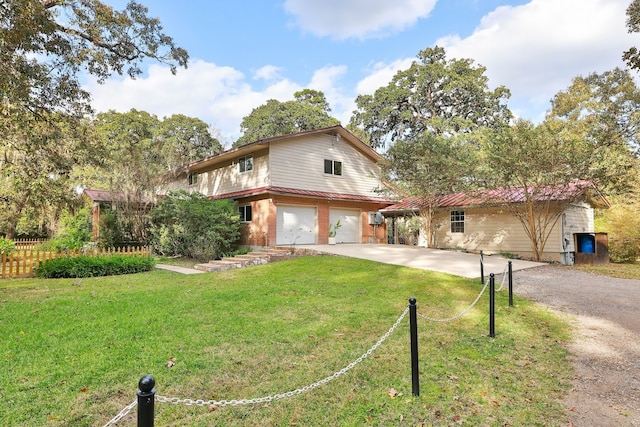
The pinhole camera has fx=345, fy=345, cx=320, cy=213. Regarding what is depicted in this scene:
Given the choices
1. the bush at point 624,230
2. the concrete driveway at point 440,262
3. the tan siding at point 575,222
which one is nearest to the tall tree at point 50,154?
the concrete driveway at point 440,262

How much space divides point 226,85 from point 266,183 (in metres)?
8.65

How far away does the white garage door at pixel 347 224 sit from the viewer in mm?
19688

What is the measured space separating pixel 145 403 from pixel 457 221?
63.5 ft

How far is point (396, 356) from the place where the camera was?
452cm

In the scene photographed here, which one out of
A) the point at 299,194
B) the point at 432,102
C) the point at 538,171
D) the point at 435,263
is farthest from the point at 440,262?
the point at 432,102

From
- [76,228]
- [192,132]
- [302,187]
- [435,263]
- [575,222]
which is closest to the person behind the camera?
[435,263]

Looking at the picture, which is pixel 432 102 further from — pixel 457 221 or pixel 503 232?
pixel 503 232

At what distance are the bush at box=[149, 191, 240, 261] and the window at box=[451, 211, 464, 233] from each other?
11.7 m

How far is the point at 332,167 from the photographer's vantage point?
65.0 feet

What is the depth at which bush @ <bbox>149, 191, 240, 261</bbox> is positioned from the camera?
15.1m

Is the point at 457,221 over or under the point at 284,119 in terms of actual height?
under

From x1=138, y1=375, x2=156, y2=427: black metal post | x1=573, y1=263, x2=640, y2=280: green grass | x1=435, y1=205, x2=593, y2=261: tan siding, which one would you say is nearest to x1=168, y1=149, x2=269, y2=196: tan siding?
x1=435, y1=205, x2=593, y2=261: tan siding

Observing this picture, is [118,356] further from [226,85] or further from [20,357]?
[226,85]

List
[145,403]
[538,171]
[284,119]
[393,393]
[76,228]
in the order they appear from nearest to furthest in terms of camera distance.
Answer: [145,403], [393,393], [538,171], [76,228], [284,119]
